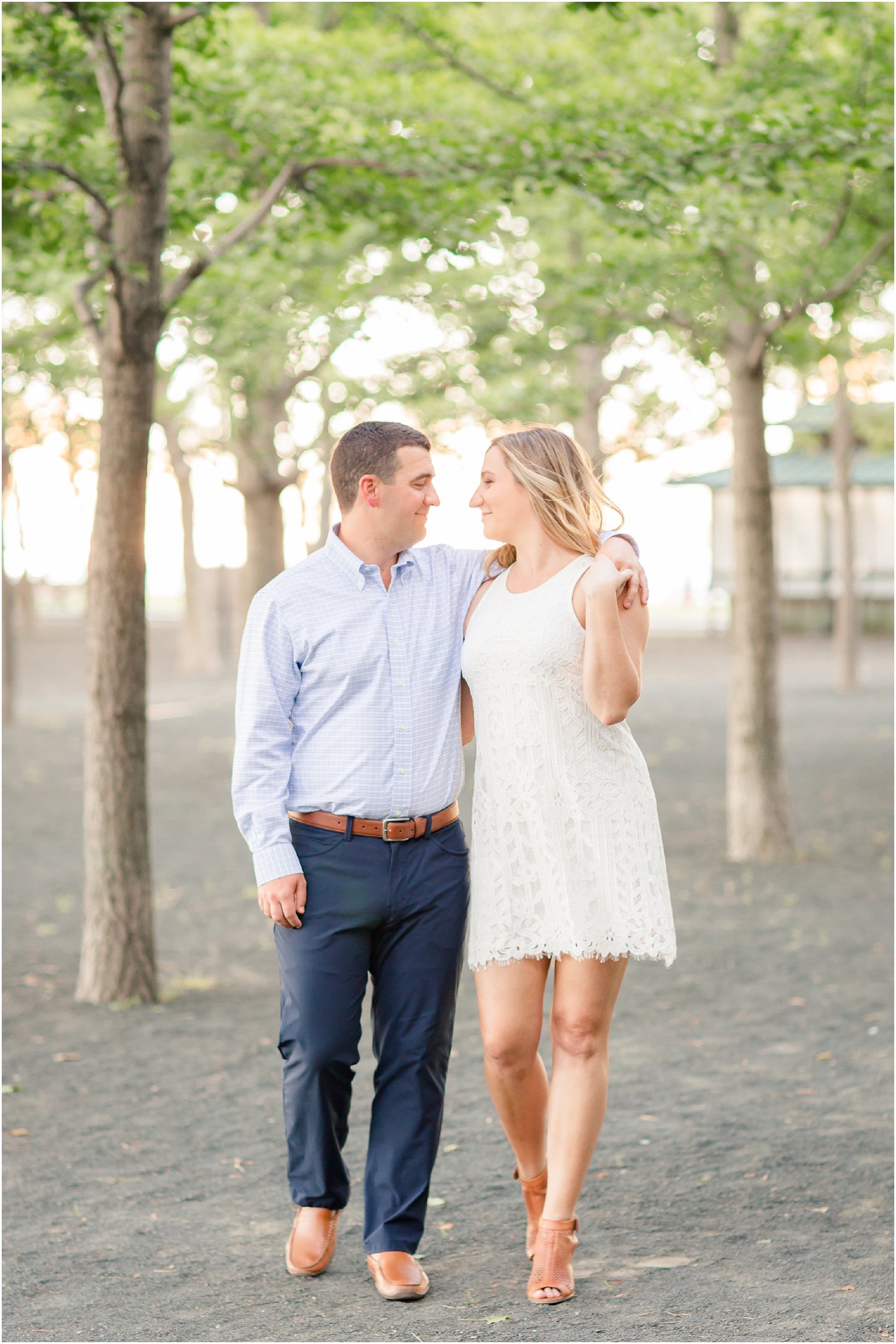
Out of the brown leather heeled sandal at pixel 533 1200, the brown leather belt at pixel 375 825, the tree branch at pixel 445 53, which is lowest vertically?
the brown leather heeled sandal at pixel 533 1200

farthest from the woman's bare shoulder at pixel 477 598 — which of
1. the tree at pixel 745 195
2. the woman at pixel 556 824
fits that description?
the tree at pixel 745 195

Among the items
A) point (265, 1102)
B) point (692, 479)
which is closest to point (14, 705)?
point (265, 1102)

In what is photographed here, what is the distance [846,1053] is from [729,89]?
213 inches

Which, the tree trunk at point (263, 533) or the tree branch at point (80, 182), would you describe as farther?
the tree trunk at point (263, 533)

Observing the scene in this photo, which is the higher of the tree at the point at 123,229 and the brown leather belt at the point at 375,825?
the tree at the point at 123,229

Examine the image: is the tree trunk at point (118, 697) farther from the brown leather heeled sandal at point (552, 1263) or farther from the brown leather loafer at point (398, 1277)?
the brown leather heeled sandal at point (552, 1263)

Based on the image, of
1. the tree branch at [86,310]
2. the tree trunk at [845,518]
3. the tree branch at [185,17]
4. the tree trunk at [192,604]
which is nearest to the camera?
the tree branch at [185,17]

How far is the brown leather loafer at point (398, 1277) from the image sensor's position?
3.60 metres

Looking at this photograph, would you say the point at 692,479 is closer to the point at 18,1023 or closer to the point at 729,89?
the point at 729,89

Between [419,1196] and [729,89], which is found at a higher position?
[729,89]

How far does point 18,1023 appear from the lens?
647 centimetres

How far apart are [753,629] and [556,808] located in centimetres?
644

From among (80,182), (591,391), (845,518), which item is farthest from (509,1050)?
(845,518)

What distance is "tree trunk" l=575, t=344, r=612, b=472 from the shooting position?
19.8 metres
